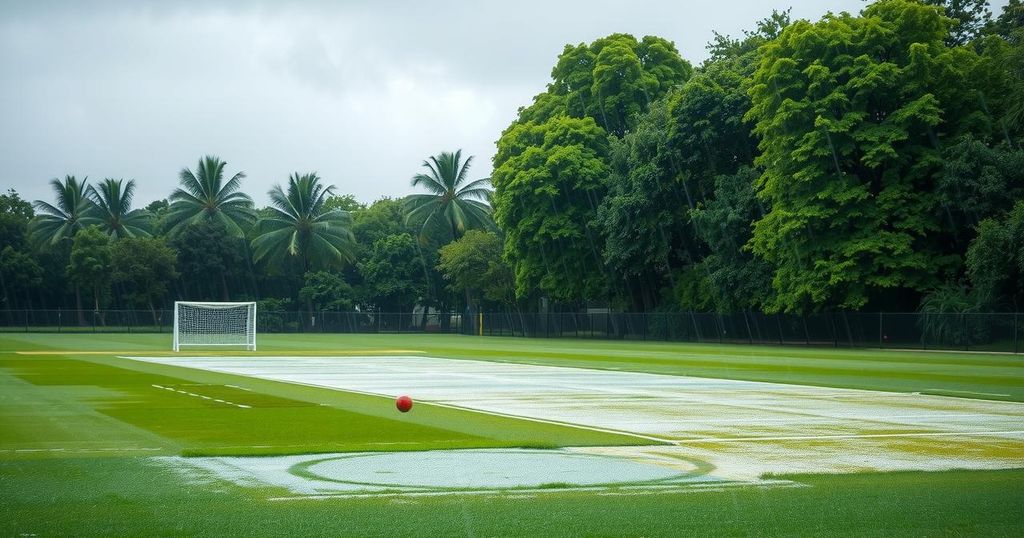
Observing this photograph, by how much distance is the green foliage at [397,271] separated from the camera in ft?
315

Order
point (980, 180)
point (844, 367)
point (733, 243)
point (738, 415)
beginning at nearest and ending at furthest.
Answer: point (738, 415) → point (844, 367) → point (980, 180) → point (733, 243)

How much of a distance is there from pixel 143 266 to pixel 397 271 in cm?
2013

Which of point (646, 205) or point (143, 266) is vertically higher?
point (646, 205)

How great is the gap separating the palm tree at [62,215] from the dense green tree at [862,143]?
63595 mm

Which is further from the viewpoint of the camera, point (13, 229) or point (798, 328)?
point (13, 229)

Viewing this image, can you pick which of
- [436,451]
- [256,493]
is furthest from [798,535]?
[436,451]

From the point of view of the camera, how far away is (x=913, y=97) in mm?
51344

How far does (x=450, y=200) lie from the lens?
95250 mm

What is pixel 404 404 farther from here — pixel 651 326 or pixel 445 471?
pixel 651 326

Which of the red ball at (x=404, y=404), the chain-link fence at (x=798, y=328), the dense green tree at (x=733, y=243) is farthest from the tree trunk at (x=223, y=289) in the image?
the red ball at (x=404, y=404)

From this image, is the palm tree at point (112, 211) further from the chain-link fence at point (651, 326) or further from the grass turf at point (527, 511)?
the grass turf at point (527, 511)

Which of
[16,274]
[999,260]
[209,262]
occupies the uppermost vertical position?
[209,262]

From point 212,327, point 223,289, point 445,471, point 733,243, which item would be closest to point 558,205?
point 733,243

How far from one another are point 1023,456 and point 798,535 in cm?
606
